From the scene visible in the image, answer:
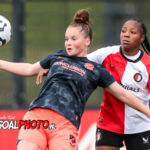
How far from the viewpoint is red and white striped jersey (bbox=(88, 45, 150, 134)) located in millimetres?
4910

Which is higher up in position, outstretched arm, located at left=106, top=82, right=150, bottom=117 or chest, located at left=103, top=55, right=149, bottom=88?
chest, located at left=103, top=55, right=149, bottom=88

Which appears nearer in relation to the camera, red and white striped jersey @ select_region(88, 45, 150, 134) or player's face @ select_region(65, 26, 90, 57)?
player's face @ select_region(65, 26, 90, 57)

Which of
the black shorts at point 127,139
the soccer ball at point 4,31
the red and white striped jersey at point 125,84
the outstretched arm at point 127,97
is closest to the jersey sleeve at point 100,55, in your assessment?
the red and white striped jersey at point 125,84

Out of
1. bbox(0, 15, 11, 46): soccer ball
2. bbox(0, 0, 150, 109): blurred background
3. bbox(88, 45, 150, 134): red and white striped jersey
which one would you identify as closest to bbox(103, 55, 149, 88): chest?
bbox(88, 45, 150, 134): red and white striped jersey

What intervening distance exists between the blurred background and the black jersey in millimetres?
4615

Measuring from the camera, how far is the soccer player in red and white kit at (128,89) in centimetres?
490

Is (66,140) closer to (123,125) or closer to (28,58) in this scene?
(123,125)

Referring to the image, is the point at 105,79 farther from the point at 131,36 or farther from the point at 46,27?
the point at 46,27

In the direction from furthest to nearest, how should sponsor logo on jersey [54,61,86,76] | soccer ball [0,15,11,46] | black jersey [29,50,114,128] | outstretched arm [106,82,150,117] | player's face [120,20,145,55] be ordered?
1. player's face [120,20,145,55]
2. soccer ball [0,15,11,46]
3. outstretched arm [106,82,150,117]
4. sponsor logo on jersey [54,61,86,76]
5. black jersey [29,50,114,128]

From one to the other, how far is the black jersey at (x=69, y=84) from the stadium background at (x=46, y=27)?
14.9 ft

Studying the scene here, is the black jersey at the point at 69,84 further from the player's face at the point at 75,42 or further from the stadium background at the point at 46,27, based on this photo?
the stadium background at the point at 46,27

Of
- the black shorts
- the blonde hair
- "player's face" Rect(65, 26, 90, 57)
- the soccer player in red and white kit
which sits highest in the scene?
the blonde hair

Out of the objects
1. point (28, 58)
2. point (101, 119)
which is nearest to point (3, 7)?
point (28, 58)

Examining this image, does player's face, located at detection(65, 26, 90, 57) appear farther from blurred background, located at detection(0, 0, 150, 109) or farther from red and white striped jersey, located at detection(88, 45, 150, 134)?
blurred background, located at detection(0, 0, 150, 109)
